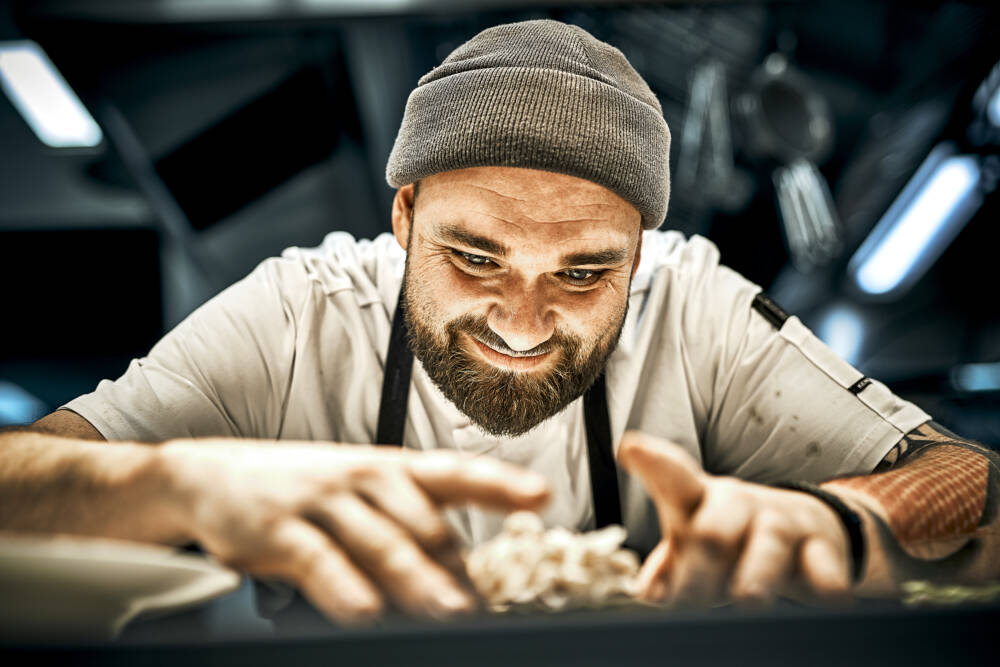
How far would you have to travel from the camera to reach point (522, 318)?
2.00 ft

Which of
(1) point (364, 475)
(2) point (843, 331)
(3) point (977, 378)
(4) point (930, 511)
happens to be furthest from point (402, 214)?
(3) point (977, 378)

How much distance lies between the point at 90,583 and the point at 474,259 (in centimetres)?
36

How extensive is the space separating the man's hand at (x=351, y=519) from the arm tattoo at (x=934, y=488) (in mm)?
289

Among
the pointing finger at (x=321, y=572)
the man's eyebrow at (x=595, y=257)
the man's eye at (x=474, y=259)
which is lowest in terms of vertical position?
the pointing finger at (x=321, y=572)

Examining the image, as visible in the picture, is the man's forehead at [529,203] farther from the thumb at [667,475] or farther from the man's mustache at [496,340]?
the thumb at [667,475]

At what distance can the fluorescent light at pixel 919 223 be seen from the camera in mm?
1108

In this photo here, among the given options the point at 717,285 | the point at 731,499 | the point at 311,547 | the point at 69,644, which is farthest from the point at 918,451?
the point at 69,644

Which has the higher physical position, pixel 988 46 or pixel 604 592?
pixel 988 46

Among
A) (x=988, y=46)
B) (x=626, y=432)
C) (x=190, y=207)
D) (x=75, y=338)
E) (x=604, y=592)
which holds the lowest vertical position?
(x=604, y=592)

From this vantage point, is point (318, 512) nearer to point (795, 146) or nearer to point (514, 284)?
point (514, 284)

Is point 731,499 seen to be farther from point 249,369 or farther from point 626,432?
point 249,369

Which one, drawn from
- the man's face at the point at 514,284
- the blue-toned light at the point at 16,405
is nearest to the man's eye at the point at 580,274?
the man's face at the point at 514,284

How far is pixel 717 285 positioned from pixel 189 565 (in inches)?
22.2

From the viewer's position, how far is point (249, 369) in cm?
69
